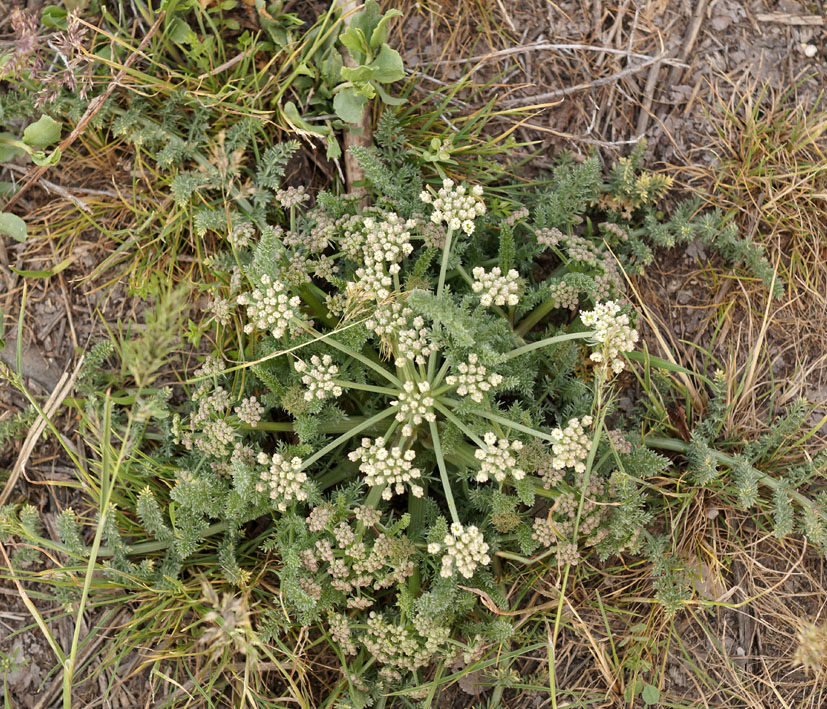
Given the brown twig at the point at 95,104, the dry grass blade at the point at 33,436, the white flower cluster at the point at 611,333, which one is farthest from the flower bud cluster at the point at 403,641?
the brown twig at the point at 95,104

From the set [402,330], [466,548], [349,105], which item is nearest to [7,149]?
[349,105]

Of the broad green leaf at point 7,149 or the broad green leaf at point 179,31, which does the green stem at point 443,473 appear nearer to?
the broad green leaf at point 179,31

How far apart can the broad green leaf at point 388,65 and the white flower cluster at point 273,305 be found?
58.6 inches

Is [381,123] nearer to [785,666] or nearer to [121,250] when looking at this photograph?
[121,250]

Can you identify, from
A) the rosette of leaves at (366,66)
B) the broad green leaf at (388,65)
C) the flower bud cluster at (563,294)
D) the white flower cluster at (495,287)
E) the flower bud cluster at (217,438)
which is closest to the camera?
the white flower cluster at (495,287)

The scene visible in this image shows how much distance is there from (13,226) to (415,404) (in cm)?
277

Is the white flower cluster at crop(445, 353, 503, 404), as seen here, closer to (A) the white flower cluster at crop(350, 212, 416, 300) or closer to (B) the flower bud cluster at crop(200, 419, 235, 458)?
(A) the white flower cluster at crop(350, 212, 416, 300)

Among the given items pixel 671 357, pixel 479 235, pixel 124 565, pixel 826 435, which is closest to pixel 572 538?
pixel 671 357

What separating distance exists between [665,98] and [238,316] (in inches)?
125

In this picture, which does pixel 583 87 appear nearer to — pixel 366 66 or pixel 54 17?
pixel 366 66

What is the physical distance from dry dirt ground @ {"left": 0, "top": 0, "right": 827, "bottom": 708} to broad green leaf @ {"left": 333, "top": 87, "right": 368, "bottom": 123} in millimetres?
617

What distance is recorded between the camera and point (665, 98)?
464cm

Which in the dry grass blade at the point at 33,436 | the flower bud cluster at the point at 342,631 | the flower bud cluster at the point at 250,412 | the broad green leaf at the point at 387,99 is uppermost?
the broad green leaf at the point at 387,99

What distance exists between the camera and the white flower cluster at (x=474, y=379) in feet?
10.1
